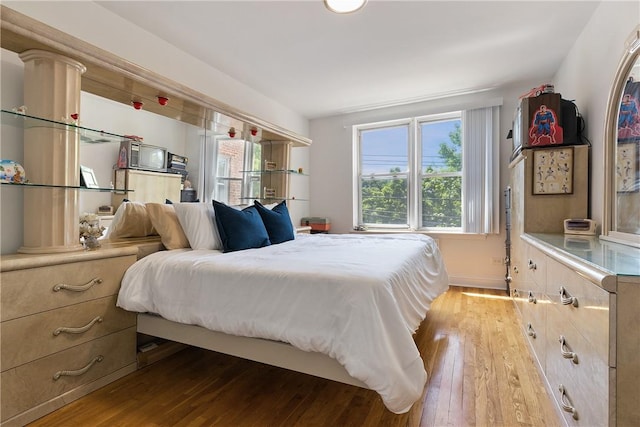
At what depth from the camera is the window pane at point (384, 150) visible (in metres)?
4.64

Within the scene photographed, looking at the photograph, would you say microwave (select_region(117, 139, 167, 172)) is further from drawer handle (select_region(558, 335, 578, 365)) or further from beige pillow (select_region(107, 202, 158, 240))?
drawer handle (select_region(558, 335, 578, 365))

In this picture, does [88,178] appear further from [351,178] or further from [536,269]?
[351,178]

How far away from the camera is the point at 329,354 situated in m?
1.40

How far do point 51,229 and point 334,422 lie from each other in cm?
183

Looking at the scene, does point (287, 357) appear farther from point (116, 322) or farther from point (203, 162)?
point (203, 162)

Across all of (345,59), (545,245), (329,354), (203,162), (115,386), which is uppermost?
(345,59)

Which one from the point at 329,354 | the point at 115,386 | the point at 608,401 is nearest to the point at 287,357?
the point at 329,354

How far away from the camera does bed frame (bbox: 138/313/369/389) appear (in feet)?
4.78

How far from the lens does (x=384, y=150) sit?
188 inches

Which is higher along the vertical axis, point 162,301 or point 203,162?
point 203,162

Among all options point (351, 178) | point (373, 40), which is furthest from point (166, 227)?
point (351, 178)

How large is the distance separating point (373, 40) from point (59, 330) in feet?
9.99

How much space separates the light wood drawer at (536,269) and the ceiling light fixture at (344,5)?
1976 mm

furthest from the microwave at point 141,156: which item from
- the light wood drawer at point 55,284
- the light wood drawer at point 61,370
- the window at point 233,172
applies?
the light wood drawer at point 61,370
